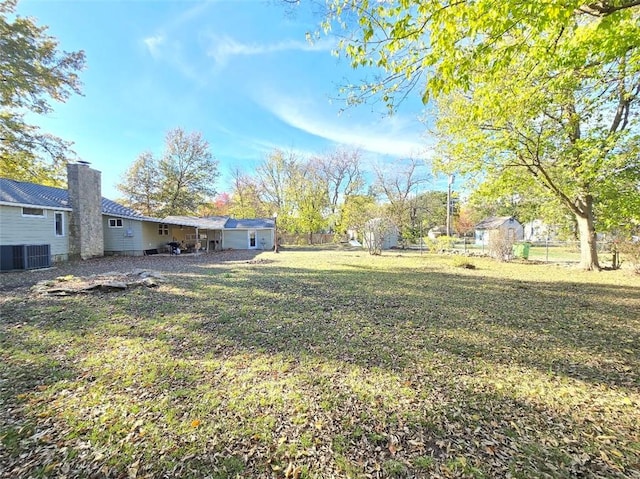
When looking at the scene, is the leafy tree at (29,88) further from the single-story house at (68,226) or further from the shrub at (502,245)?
the shrub at (502,245)

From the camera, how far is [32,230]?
11.7 m

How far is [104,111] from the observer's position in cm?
1316

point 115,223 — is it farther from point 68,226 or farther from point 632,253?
point 632,253

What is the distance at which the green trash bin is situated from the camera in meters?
16.0

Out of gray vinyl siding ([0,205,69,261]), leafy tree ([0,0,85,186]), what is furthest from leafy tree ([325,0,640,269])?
leafy tree ([0,0,85,186])

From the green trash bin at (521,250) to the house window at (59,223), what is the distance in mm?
23807

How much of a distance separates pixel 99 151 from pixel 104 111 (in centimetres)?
528

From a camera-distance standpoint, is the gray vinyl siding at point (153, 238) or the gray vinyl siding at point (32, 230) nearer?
the gray vinyl siding at point (32, 230)

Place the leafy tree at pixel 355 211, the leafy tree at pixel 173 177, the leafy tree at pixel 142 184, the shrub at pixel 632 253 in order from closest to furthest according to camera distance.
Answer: the shrub at pixel 632 253, the leafy tree at pixel 355 211, the leafy tree at pixel 142 184, the leafy tree at pixel 173 177

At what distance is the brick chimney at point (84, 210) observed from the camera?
13.8 m

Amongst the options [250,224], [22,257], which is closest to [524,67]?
[22,257]

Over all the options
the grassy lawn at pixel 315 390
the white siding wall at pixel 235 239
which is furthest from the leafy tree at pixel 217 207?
the grassy lawn at pixel 315 390

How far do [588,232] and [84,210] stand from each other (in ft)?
75.7

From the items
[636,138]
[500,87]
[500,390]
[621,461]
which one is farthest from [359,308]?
[636,138]
